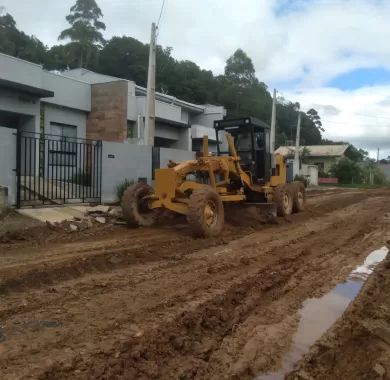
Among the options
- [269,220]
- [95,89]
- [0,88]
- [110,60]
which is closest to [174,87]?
[110,60]

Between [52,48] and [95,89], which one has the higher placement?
[52,48]

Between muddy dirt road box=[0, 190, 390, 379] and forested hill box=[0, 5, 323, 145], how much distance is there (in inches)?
1471

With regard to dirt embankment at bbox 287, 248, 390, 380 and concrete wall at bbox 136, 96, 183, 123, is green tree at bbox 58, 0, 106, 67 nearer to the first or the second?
concrete wall at bbox 136, 96, 183, 123

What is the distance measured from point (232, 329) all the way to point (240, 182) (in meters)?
8.51

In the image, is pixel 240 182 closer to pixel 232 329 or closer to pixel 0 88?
pixel 232 329

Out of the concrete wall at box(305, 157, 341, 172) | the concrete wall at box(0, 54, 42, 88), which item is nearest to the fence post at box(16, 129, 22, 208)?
the concrete wall at box(0, 54, 42, 88)

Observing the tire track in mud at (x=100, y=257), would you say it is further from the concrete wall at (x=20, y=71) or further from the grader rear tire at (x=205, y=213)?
the concrete wall at (x=20, y=71)

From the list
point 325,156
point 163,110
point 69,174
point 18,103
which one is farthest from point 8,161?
point 325,156

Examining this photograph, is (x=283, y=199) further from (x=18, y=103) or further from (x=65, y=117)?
(x=65, y=117)

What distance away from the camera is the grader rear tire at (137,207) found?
37.3 ft

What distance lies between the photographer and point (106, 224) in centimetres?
1195

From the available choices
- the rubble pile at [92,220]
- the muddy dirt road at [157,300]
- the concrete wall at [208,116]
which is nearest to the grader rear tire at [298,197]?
the muddy dirt road at [157,300]

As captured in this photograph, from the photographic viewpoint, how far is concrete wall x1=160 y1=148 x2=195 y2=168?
17328 mm

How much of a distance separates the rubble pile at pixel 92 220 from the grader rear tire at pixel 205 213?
2747 millimetres
